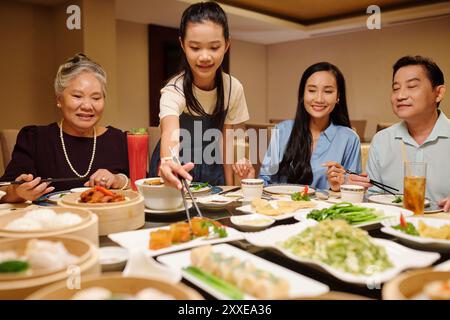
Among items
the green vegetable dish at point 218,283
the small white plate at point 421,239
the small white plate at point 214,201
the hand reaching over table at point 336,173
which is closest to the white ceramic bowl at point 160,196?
the small white plate at point 214,201

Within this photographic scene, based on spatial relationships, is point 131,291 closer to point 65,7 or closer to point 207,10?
point 207,10

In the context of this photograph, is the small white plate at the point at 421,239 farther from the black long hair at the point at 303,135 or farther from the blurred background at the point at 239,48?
the blurred background at the point at 239,48

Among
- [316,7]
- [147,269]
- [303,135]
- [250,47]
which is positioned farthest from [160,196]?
[250,47]

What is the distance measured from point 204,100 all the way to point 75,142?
78cm

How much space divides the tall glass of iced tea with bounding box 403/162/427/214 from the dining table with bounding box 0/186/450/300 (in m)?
0.09

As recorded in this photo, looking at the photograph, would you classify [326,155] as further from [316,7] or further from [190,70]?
[316,7]

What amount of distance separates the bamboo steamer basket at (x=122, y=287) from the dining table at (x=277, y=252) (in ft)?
0.51

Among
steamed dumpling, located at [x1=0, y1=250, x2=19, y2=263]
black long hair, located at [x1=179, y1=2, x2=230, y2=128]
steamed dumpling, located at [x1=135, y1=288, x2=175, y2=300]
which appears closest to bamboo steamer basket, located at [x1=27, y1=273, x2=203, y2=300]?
steamed dumpling, located at [x1=135, y1=288, x2=175, y2=300]

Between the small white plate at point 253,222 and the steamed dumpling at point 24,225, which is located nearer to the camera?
the steamed dumpling at point 24,225

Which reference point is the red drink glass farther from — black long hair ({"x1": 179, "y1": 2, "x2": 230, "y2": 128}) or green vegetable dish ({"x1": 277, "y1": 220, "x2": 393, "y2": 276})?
green vegetable dish ({"x1": 277, "y1": 220, "x2": 393, "y2": 276})

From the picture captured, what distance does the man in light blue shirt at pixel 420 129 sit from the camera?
2.12 metres

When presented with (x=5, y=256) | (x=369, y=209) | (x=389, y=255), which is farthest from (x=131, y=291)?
(x=369, y=209)

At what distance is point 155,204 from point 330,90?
1.51 metres

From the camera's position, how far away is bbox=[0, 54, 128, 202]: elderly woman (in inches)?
83.0
